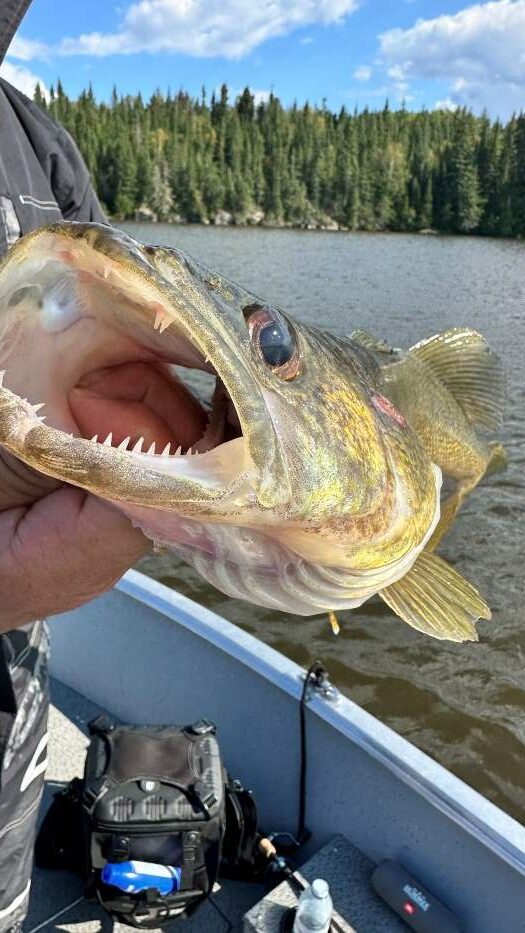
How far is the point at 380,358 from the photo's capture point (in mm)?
1948

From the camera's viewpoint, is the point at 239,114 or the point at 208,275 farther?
the point at 239,114

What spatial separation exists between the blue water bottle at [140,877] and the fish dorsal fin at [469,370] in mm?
1922

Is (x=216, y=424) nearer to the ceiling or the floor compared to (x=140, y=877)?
nearer to the ceiling

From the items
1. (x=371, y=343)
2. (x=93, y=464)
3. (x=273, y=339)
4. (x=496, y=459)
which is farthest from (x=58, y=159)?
(x=496, y=459)

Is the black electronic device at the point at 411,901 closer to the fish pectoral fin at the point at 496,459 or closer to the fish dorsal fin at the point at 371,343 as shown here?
the fish pectoral fin at the point at 496,459

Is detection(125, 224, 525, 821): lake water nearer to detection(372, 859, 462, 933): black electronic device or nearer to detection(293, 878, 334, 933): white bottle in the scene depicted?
detection(293, 878, 334, 933): white bottle

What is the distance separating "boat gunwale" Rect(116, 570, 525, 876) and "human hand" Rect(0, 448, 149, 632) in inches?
58.4

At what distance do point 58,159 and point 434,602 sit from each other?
1.75 m

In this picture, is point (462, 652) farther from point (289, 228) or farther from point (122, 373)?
point (289, 228)

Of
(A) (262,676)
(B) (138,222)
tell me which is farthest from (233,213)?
(A) (262,676)

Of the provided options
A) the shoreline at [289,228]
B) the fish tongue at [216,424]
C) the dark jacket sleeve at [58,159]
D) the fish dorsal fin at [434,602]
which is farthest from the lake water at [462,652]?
the shoreline at [289,228]

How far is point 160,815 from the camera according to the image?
2.50m

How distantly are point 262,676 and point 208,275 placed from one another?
2224mm

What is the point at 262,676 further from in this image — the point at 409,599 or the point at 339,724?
the point at 409,599
